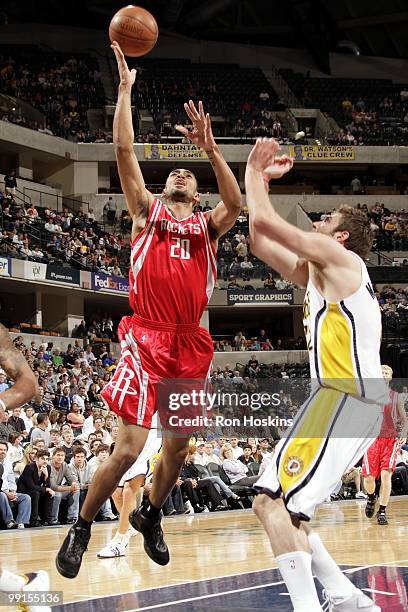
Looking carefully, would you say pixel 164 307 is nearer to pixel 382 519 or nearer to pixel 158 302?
pixel 158 302

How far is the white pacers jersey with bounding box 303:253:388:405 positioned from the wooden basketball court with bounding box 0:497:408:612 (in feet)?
5.62

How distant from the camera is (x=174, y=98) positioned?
127 feet

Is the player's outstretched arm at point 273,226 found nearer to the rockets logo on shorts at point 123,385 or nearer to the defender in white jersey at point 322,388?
the defender in white jersey at point 322,388

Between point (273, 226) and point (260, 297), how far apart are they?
2828 centimetres

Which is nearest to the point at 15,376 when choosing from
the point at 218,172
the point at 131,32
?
the point at 218,172

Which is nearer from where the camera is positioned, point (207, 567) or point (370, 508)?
point (207, 567)

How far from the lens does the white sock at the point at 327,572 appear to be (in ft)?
15.0

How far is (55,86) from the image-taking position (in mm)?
37000

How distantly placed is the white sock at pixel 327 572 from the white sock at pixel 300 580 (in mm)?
407

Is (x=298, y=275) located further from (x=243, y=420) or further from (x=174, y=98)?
(x=174, y=98)

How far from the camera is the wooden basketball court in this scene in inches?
229

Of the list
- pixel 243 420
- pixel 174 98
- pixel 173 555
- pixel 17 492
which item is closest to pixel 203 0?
pixel 174 98

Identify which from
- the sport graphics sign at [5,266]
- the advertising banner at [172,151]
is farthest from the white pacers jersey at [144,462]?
the advertising banner at [172,151]

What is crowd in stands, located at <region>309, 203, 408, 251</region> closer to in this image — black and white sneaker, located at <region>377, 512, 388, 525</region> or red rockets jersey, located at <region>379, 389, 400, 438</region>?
red rockets jersey, located at <region>379, 389, 400, 438</region>
